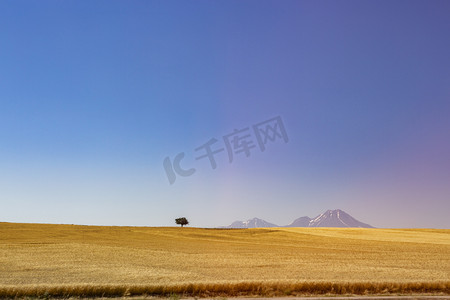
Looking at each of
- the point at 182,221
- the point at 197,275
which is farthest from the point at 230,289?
the point at 182,221

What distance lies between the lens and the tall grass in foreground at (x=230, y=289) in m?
16.7

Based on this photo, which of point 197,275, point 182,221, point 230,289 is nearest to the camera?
point 230,289

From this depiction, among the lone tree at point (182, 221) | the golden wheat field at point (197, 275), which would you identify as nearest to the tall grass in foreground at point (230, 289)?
the golden wheat field at point (197, 275)

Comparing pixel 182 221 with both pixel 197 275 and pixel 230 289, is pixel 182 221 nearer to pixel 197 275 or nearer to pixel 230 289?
pixel 197 275

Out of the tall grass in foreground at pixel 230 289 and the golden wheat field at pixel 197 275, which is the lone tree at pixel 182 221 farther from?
the tall grass in foreground at pixel 230 289

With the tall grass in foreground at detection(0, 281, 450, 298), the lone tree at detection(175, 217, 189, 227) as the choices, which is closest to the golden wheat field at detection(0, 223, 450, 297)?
the tall grass in foreground at detection(0, 281, 450, 298)

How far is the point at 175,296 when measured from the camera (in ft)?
52.1

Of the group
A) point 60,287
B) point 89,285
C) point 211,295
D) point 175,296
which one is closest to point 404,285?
point 211,295

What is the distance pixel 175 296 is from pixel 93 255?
20.9m

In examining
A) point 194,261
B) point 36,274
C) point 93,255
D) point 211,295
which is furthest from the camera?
point 93,255

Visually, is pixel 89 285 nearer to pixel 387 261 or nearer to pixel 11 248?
pixel 387 261

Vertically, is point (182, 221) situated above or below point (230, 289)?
above

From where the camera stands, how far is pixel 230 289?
17500 millimetres

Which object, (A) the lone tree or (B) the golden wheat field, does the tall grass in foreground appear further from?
(A) the lone tree
